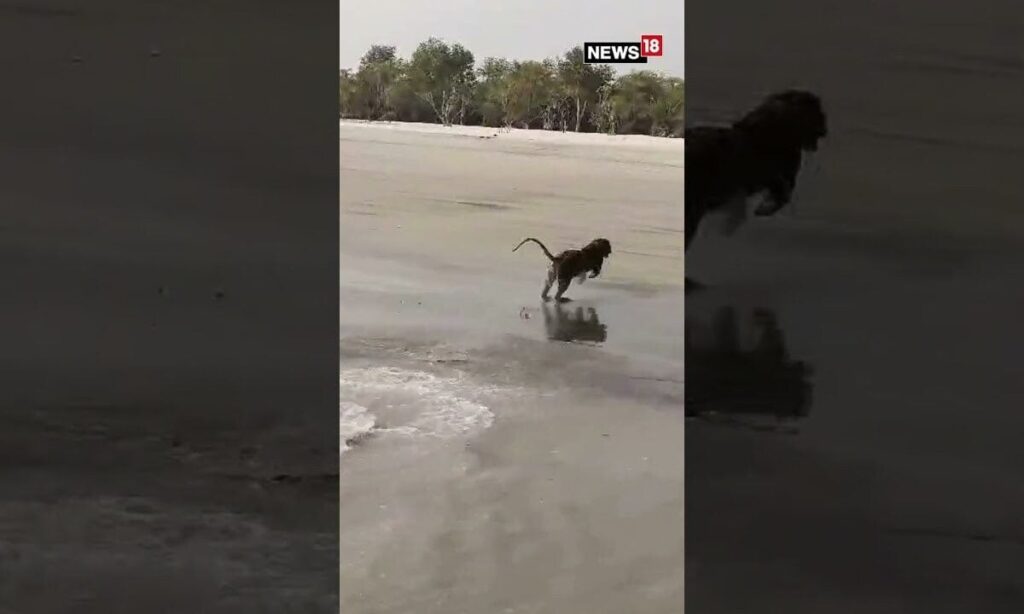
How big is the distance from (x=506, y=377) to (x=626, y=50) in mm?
306

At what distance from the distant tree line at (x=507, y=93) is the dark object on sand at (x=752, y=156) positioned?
0.04 m

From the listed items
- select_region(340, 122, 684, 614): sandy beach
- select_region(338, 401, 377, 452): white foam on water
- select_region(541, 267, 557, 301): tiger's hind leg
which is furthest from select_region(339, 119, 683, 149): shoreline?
select_region(338, 401, 377, 452): white foam on water

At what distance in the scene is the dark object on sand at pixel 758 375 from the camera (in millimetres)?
730

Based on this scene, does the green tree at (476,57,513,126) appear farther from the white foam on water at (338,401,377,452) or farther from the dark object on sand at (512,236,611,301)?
the white foam on water at (338,401,377,452)

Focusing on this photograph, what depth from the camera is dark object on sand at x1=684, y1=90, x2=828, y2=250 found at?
0.72 metres

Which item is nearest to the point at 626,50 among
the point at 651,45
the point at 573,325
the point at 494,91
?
the point at 651,45

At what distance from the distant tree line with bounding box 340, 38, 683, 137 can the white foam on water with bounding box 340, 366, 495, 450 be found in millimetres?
233
